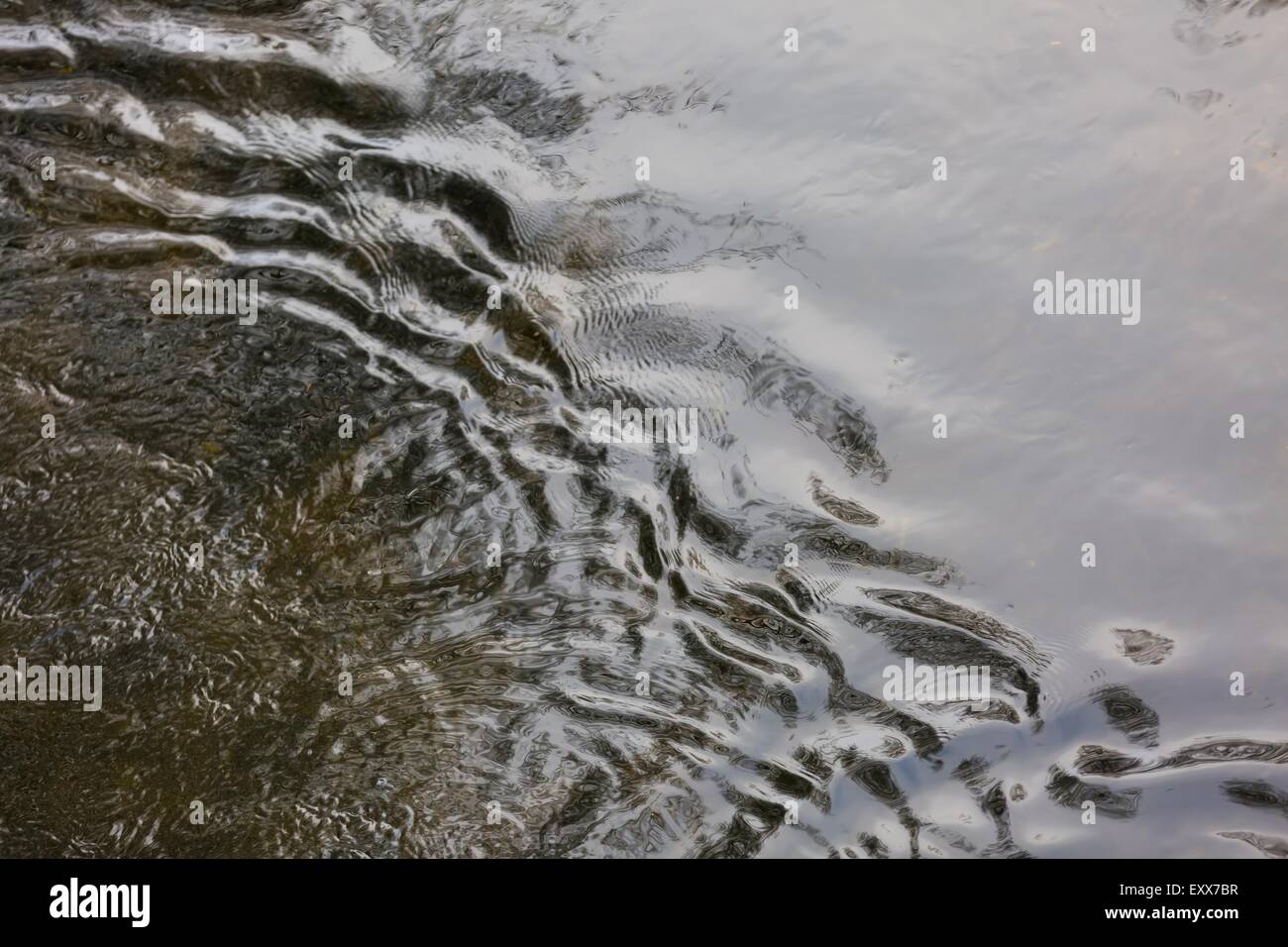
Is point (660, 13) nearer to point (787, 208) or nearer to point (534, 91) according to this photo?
point (534, 91)

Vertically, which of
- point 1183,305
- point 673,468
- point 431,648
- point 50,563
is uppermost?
point 1183,305

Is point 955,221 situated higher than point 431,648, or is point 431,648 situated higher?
point 955,221

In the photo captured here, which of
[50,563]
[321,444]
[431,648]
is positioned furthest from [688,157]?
[50,563]

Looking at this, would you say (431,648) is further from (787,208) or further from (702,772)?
(787,208)
